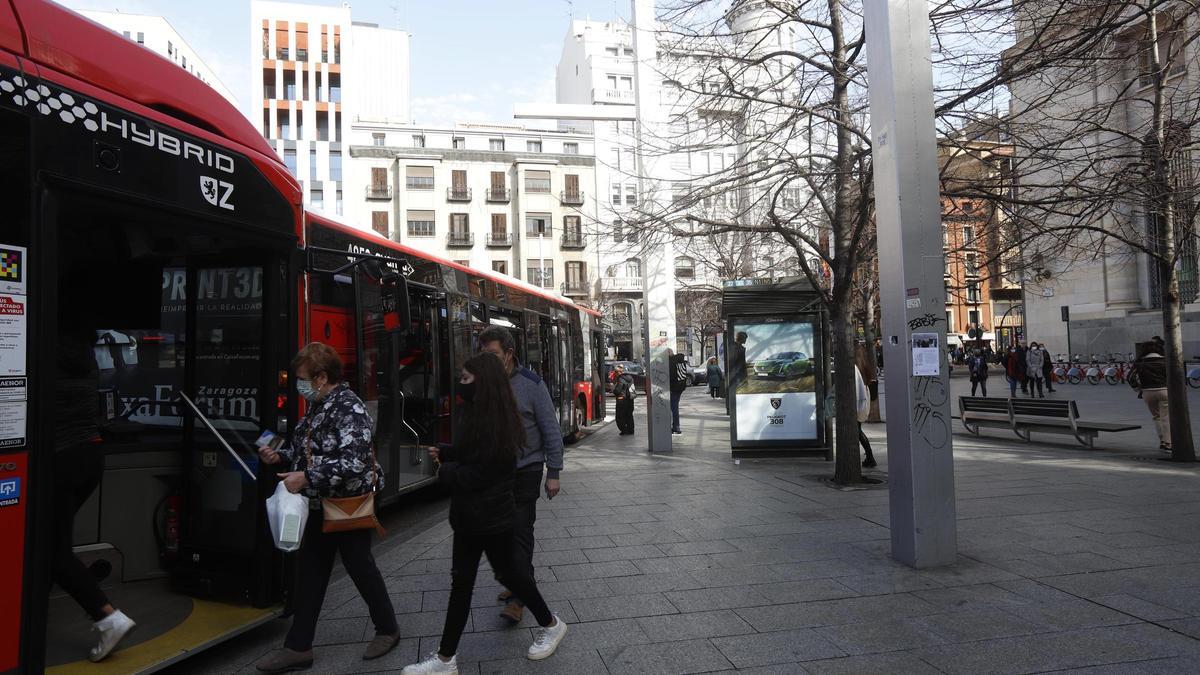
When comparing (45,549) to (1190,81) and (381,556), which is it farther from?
(1190,81)

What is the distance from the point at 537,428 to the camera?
4566 millimetres

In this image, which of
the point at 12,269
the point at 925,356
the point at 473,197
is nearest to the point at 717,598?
the point at 925,356

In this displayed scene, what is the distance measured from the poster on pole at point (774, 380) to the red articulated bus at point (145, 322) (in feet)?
23.4

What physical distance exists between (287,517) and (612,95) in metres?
61.8

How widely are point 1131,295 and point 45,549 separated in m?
34.3

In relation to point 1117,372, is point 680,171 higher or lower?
higher

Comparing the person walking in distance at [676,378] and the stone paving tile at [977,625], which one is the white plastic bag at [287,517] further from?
the person walking in distance at [676,378]

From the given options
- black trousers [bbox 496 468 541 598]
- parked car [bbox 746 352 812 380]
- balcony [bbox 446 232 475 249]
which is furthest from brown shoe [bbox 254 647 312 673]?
balcony [bbox 446 232 475 249]

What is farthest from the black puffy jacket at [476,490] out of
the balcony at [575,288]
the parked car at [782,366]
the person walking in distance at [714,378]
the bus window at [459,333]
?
the balcony at [575,288]

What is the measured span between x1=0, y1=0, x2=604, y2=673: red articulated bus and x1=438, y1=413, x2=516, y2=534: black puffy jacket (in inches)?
51.3

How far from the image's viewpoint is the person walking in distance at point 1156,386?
35.7ft

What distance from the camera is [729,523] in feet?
23.7

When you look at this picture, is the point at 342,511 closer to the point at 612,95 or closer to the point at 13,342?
the point at 13,342

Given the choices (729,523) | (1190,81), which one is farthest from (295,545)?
(1190,81)
